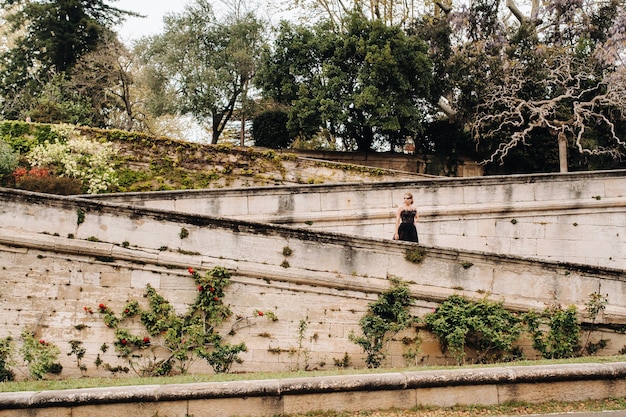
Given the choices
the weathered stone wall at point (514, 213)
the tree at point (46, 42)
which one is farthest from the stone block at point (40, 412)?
the tree at point (46, 42)

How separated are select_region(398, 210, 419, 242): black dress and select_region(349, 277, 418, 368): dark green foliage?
6.68ft

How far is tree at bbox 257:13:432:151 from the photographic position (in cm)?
1895

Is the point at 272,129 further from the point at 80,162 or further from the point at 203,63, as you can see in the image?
the point at 80,162

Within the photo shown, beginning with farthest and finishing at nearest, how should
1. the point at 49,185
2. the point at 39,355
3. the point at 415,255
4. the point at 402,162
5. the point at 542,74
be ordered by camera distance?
the point at 402,162, the point at 542,74, the point at 49,185, the point at 415,255, the point at 39,355

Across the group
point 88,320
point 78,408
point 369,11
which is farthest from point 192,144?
point 369,11

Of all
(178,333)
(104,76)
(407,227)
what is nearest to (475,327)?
(407,227)

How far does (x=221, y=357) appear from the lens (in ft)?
25.6

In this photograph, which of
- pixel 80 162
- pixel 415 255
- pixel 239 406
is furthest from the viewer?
pixel 80 162

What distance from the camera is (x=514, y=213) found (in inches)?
465

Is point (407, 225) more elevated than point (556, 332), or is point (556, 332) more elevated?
point (407, 225)

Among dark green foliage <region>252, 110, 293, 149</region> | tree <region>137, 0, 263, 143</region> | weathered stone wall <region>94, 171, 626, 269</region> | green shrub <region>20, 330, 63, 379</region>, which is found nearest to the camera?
green shrub <region>20, 330, 63, 379</region>

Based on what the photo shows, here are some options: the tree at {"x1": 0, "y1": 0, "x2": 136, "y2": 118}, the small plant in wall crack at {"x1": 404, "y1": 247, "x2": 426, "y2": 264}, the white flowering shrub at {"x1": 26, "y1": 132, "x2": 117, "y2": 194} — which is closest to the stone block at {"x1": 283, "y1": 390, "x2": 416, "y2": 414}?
the small plant in wall crack at {"x1": 404, "y1": 247, "x2": 426, "y2": 264}

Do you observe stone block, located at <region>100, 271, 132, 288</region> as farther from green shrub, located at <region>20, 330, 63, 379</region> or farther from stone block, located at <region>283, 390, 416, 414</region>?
stone block, located at <region>283, 390, 416, 414</region>

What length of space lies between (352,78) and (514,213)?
9.82 m
